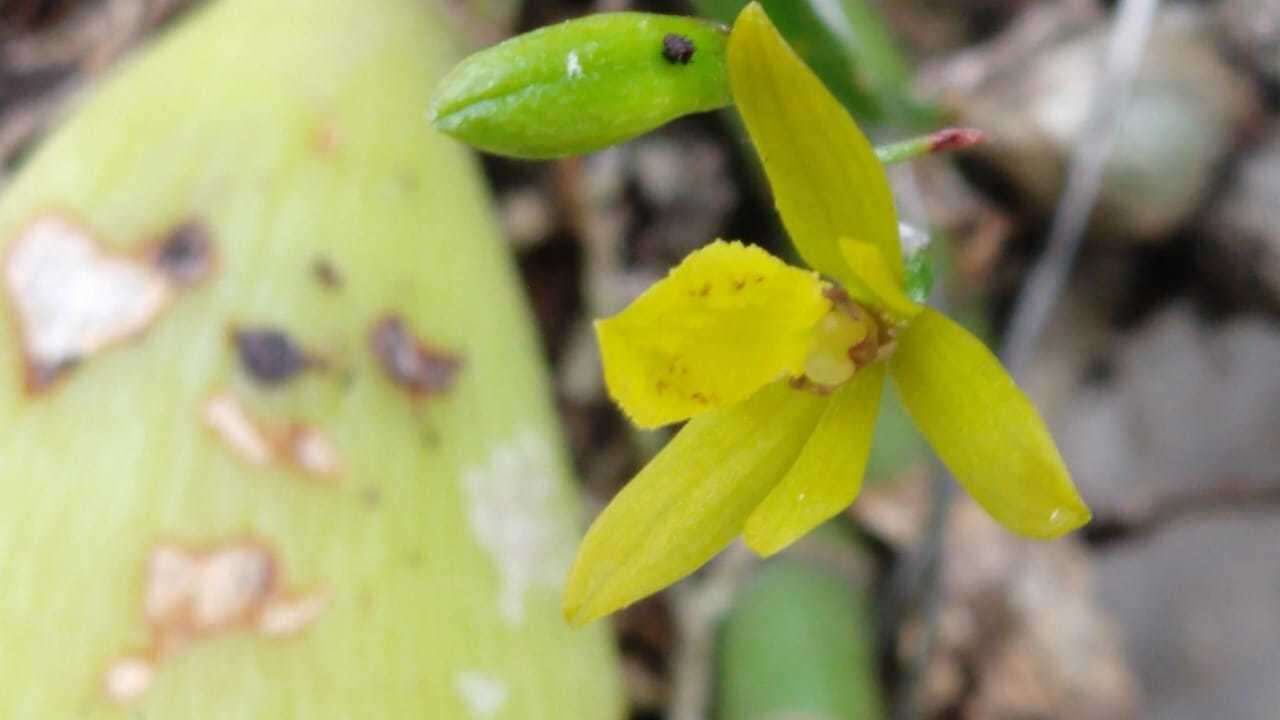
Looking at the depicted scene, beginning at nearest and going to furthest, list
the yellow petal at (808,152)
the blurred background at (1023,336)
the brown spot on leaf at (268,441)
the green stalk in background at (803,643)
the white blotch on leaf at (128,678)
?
the yellow petal at (808,152) < the white blotch on leaf at (128,678) < the brown spot on leaf at (268,441) < the green stalk in background at (803,643) < the blurred background at (1023,336)

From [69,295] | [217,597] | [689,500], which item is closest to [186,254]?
[69,295]

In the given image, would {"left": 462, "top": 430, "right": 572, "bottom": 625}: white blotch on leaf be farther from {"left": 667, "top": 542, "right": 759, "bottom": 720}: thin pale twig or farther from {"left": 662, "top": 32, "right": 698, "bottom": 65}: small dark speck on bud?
{"left": 662, "top": 32, "right": 698, "bottom": 65}: small dark speck on bud

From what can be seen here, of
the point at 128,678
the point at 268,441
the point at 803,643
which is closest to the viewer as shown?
the point at 128,678

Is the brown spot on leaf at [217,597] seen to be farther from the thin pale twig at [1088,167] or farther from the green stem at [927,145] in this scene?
the thin pale twig at [1088,167]

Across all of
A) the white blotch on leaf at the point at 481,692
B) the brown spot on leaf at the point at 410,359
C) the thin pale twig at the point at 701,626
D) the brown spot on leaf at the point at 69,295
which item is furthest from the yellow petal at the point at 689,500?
the thin pale twig at the point at 701,626

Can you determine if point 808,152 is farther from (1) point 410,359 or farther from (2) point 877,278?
(1) point 410,359
